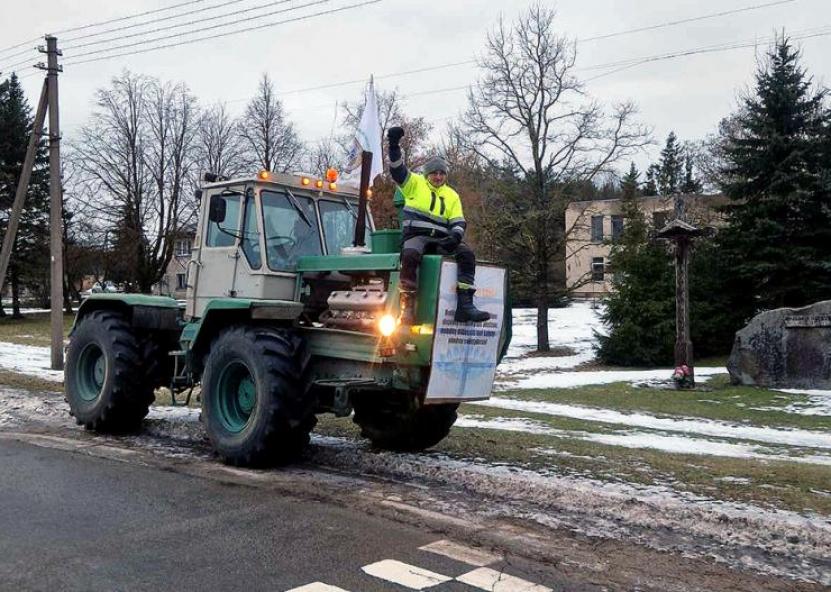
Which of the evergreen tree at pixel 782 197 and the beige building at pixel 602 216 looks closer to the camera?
the evergreen tree at pixel 782 197

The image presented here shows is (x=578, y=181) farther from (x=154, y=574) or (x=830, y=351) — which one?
(x=154, y=574)

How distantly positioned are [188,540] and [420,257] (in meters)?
2.99

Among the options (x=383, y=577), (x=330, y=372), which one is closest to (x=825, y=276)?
(x=330, y=372)

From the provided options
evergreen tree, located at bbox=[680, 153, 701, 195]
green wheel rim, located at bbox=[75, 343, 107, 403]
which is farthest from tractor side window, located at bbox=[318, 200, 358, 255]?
evergreen tree, located at bbox=[680, 153, 701, 195]

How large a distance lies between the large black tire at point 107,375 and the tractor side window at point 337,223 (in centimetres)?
299

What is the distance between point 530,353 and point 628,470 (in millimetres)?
21764

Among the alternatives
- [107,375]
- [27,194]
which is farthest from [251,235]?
[27,194]

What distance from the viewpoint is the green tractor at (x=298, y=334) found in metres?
7.28

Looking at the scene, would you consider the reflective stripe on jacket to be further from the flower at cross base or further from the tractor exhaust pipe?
the flower at cross base

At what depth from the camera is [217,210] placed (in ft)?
26.9

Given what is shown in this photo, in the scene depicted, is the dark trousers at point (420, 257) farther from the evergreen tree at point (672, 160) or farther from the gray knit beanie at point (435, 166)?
the evergreen tree at point (672, 160)

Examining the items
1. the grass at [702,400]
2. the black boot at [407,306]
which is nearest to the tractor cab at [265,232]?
the black boot at [407,306]

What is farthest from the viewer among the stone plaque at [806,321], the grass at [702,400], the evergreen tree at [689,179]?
the evergreen tree at [689,179]

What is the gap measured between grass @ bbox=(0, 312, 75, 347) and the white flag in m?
23.8
